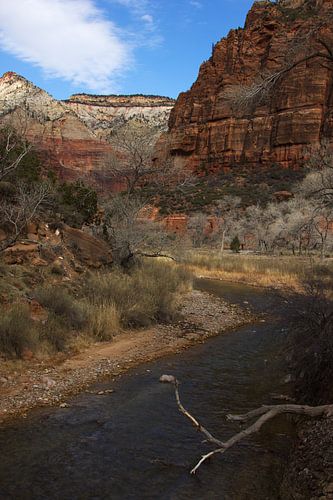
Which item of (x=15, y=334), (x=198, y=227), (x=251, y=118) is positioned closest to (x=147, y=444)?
(x=15, y=334)

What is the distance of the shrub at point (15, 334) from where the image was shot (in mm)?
8023

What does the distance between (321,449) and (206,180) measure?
74569mm

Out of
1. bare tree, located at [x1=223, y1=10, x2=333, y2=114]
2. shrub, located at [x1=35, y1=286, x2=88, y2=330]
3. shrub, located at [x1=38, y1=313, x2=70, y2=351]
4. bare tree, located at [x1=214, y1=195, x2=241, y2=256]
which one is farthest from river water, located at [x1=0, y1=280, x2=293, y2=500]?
bare tree, located at [x1=214, y1=195, x2=241, y2=256]

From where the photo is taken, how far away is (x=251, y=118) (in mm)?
70000

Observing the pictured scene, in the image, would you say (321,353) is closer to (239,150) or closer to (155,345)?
(155,345)

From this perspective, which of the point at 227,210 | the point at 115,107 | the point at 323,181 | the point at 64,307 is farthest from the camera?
the point at 115,107

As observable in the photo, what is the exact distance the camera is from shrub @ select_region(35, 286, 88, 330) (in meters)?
9.80

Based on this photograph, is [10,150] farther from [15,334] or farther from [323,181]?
[323,181]

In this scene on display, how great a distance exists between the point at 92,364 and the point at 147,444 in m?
3.18

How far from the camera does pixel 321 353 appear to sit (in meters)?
6.05

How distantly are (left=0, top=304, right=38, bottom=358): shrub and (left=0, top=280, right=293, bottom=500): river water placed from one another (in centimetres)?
180

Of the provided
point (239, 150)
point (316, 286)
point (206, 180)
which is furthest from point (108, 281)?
point (239, 150)

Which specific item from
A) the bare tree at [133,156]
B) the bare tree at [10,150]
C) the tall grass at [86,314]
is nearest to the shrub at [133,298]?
the tall grass at [86,314]

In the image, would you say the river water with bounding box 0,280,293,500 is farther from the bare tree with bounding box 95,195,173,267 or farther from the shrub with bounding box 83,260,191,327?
the bare tree with bounding box 95,195,173,267
